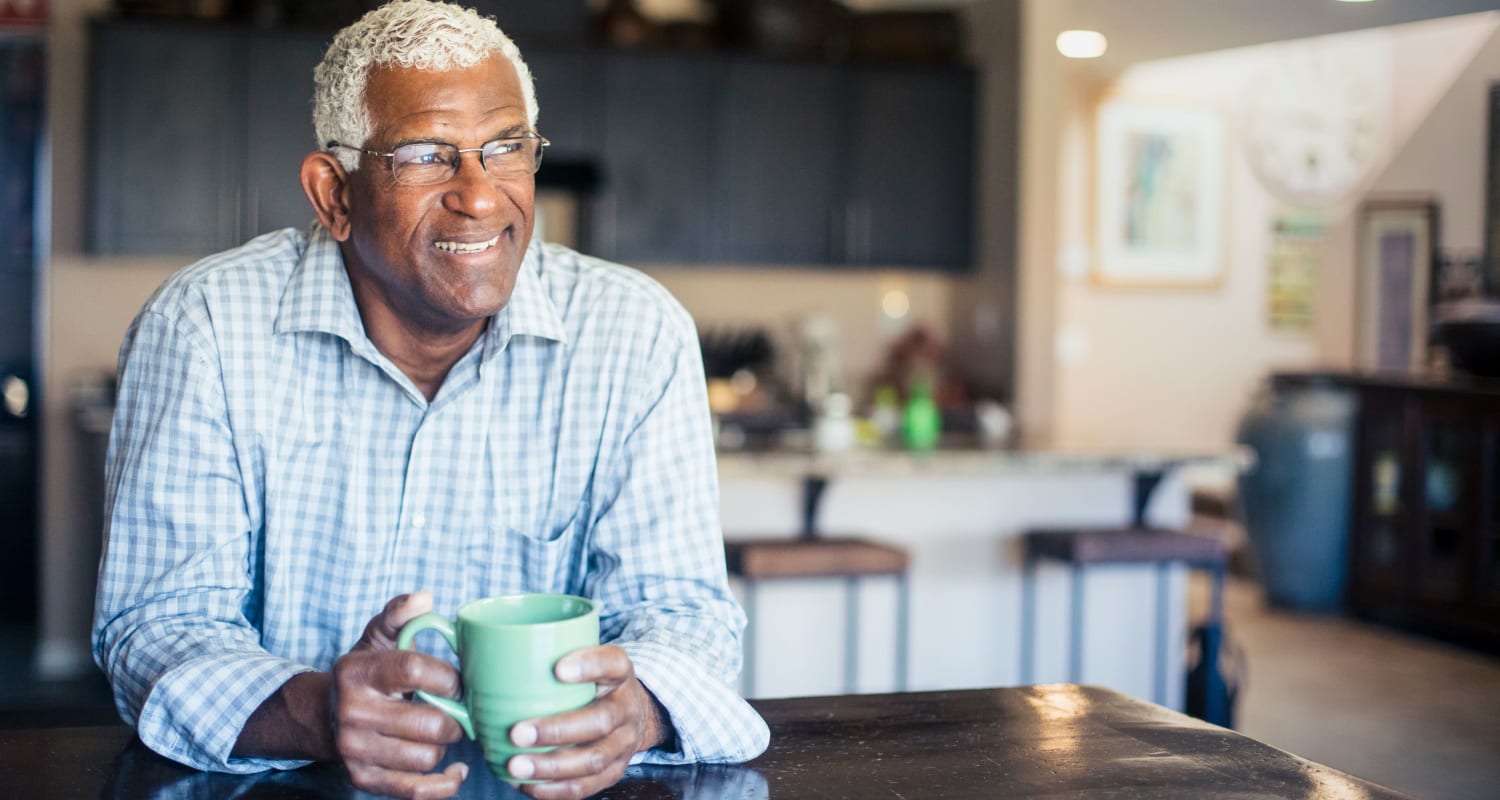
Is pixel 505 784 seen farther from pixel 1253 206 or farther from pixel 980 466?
pixel 1253 206

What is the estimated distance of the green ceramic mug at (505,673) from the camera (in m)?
0.94

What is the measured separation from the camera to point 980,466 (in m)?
3.63

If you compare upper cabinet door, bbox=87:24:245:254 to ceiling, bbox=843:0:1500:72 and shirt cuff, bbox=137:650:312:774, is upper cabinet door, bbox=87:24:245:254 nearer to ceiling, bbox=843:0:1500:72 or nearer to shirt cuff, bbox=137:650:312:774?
ceiling, bbox=843:0:1500:72

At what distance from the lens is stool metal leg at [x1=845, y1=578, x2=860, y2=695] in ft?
12.4

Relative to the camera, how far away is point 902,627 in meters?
3.79

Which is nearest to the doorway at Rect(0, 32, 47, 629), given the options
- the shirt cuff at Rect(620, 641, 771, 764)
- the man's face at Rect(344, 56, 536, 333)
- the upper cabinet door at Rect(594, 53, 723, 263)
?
the upper cabinet door at Rect(594, 53, 723, 263)

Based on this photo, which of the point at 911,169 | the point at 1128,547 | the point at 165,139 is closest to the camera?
the point at 1128,547

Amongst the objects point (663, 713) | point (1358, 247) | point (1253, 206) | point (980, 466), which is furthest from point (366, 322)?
point (1253, 206)

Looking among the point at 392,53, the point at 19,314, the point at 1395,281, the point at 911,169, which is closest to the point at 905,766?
the point at 392,53

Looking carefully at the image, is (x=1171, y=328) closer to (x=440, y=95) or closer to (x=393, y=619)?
(x=440, y=95)

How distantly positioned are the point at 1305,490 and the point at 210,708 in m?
5.28

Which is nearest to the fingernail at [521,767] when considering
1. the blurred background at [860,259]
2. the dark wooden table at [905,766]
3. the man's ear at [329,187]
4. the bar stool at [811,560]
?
the dark wooden table at [905,766]

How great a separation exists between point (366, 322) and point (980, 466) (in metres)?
2.35

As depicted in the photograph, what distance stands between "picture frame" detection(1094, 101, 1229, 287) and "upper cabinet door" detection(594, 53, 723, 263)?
9.48 ft
